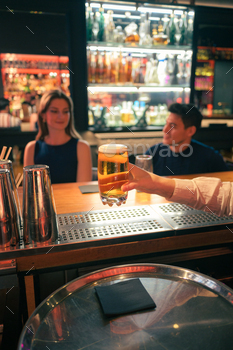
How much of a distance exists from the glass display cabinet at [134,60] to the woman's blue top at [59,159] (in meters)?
1.09

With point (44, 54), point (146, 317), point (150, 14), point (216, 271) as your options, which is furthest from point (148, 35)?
point (146, 317)

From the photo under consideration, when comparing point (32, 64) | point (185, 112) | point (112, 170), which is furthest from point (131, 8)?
point (112, 170)

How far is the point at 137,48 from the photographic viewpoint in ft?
11.4

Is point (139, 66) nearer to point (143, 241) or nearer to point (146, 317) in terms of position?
point (143, 241)

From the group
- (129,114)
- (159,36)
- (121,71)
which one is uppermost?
(159,36)

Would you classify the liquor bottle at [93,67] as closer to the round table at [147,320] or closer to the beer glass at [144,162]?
the beer glass at [144,162]

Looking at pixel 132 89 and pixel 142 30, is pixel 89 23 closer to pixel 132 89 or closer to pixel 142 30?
pixel 142 30

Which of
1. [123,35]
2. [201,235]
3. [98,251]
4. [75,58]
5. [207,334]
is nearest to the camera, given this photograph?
[207,334]

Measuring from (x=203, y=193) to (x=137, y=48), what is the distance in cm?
293

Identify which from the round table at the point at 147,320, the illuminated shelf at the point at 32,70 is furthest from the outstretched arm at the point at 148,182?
the illuminated shelf at the point at 32,70

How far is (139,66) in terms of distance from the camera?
354cm

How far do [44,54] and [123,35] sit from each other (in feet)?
3.19

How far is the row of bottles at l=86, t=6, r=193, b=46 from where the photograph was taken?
323 cm

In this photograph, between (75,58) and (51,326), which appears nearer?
(51,326)
